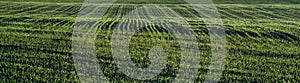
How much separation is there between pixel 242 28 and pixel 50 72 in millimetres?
11486

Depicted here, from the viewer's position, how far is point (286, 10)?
28.8 m

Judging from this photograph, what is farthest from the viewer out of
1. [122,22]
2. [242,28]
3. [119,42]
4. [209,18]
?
[209,18]

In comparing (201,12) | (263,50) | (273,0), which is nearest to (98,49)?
(263,50)

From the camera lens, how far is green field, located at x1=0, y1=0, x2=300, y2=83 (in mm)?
12422

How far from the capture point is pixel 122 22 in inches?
895

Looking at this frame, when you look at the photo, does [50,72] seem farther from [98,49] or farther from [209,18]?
[209,18]

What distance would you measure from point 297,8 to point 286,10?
5.50 feet

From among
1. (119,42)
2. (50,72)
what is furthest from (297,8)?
(50,72)

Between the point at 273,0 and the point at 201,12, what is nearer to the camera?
the point at 201,12

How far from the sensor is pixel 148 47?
16.0 metres

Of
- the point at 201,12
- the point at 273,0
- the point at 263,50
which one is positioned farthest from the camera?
the point at 273,0

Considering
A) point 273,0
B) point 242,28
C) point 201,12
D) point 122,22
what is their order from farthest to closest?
point 273,0 < point 201,12 < point 122,22 < point 242,28

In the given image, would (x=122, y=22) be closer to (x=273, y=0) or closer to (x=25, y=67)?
(x=25, y=67)

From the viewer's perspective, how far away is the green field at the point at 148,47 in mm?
12422
